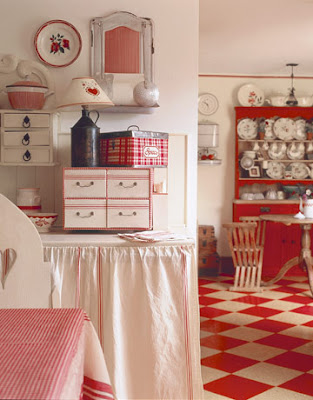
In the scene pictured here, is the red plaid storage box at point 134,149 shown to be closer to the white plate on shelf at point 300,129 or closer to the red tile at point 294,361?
the red tile at point 294,361

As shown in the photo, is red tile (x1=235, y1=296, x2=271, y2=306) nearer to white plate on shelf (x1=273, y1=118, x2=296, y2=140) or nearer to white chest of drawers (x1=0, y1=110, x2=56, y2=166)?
white plate on shelf (x1=273, y1=118, x2=296, y2=140)

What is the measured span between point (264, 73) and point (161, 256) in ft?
17.4

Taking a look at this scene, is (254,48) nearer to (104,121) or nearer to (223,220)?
(223,220)

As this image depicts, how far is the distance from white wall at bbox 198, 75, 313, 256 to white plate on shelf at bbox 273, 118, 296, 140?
41 centimetres

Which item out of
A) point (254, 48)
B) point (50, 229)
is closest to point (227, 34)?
point (254, 48)

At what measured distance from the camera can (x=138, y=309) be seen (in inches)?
110

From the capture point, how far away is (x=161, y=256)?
282 centimetres

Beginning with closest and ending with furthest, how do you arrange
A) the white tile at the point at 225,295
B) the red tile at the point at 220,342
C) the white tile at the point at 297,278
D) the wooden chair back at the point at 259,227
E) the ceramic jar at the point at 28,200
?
the ceramic jar at the point at 28,200, the red tile at the point at 220,342, the white tile at the point at 225,295, the wooden chair back at the point at 259,227, the white tile at the point at 297,278

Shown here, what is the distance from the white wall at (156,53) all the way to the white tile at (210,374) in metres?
0.99

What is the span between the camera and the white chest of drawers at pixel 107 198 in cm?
311

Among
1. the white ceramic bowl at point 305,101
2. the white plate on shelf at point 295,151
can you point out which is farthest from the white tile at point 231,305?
the white ceramic bowl at point 305,101

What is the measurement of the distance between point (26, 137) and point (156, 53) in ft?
3.06

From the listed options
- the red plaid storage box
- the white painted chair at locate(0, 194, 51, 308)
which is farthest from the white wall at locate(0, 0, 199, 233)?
the white painted chair at locate(0, 194, 51, 308)

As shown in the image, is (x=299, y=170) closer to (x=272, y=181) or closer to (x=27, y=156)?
(x=272, y=181)
